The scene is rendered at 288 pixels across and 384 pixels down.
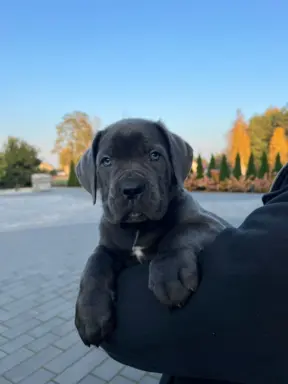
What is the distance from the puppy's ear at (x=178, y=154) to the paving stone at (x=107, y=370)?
7.38 feet

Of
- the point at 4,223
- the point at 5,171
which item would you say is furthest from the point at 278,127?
the point at 4,223

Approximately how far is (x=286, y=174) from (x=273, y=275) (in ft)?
1.81

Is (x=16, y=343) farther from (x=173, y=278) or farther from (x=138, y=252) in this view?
(x=173, y=278)

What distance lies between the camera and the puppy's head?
5.74ft

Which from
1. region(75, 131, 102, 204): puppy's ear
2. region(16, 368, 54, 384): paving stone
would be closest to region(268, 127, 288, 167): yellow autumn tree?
region(16, 368, 54, 384): paving stone

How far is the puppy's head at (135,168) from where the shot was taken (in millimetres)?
1750

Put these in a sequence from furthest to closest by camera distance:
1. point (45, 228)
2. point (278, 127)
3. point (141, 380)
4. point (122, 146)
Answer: point (278, 127), point (45, 228), point (141, 380), point (122, 146)

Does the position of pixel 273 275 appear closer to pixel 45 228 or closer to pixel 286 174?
pixel 286 174

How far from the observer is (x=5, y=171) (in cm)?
2962

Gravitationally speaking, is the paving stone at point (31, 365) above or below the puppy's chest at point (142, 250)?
below

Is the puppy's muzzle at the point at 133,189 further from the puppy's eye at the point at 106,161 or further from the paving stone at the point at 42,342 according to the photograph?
the paving stone at the point at 42,342

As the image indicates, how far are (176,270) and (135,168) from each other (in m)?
0.78

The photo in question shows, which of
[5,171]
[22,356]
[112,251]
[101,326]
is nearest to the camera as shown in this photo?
[101,326]

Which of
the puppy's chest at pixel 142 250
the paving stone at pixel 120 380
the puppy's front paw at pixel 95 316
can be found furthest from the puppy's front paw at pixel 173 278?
the paving stone at pixel 120 380
